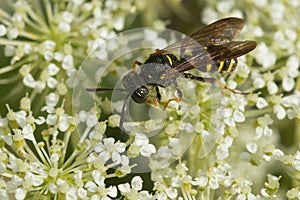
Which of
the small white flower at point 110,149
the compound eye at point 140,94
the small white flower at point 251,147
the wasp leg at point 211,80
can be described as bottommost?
the small white flower at point 251,147


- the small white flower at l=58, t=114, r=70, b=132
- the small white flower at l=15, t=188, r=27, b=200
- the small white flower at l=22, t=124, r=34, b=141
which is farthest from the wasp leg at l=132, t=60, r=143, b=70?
the small white flower at l=15, t=188, r=27, b=200

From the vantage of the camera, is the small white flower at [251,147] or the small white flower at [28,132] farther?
the small white flower at [251,147]

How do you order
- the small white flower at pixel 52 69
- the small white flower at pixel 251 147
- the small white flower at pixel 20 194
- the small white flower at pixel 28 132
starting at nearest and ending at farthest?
the small white flower at pixel 20 194, the small white flower at pixel 28 132, the small white flower at pixel 251 147, the small white flower at pixel 52 69

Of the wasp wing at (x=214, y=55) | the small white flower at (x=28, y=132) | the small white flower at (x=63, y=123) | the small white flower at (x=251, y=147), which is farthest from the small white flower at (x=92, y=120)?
the small white flower at (x=251, y=147)

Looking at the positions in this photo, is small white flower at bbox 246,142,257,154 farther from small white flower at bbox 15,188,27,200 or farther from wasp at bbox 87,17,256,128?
small white flower at bbox 15,188,27,200

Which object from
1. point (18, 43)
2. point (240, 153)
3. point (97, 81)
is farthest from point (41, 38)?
point (240, 153)

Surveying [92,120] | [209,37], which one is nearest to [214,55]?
[209,37]

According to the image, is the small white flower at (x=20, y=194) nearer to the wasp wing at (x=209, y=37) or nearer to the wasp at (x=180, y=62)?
the wasp at (x=180, y=62)

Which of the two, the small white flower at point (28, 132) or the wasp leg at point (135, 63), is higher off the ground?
the wasp leg at point (135, 63)
